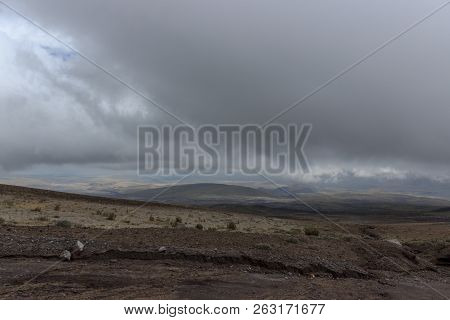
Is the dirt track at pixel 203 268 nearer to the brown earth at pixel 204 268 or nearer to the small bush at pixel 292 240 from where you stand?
the brown earth at pixel 204 268

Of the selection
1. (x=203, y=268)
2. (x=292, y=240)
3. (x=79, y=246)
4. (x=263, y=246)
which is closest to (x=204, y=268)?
(x=203, y=268)

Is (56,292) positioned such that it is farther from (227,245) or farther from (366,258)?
(366,258)

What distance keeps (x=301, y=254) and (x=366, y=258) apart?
9.20ft

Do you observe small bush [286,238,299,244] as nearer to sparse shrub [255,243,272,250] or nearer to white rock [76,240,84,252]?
sparse shrub [255,243,272,250]

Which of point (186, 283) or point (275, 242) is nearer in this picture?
point (186, 283)

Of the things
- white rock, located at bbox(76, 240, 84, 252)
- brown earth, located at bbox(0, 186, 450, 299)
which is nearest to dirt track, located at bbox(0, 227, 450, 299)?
brown earth, located at bbox(0, 186, 450, 299)

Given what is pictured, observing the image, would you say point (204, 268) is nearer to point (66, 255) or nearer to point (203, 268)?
point (203, 268)

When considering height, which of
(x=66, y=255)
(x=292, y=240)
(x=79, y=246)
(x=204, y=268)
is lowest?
(x=204, y=268)

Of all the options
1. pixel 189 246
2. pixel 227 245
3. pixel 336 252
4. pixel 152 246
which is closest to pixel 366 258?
pixel 336 252

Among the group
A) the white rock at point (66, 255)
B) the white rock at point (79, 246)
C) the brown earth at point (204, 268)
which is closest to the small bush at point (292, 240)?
the brown earth at point (204, 268)

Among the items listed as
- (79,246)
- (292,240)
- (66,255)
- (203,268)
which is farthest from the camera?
(292,240)

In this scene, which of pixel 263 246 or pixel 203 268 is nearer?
pixel 203 268

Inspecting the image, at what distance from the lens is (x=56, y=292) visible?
930cm

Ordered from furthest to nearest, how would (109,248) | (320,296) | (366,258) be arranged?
(366,258) < (109,248) < (320,296)
